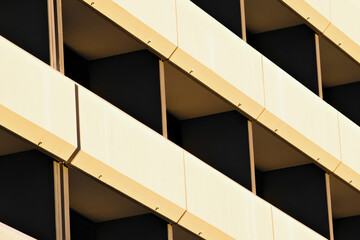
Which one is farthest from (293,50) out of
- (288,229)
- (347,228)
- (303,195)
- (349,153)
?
(288,229)

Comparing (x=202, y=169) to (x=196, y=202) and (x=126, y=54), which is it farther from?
(x=126, y=54)

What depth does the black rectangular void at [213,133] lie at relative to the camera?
1042 inches

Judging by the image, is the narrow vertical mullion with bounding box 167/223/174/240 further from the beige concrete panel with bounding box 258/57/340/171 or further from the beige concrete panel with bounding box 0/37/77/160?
the beige concrete panel with bounding box 258/57/340/171

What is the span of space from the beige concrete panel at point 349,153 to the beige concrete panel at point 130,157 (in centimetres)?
658

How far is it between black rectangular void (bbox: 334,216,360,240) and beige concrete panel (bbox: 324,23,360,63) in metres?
3.39

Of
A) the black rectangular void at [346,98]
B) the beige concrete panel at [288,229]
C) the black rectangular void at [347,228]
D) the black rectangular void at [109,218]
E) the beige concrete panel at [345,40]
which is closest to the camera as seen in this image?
the black rectangular void at [109,218]

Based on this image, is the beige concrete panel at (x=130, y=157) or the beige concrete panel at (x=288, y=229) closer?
the beige concrete panel at (x=130, y=157)

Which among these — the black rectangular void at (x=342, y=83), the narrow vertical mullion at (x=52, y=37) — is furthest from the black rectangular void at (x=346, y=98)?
the narrow vertical mullion at (x=52, y=37)

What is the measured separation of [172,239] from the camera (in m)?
23.6

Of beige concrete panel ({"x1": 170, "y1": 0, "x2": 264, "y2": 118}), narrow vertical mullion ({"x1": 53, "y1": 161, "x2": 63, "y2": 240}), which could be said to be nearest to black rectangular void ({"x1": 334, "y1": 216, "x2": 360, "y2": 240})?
beige concrete panel ({"x1": 170, "y1": 0, "x2": 264, "y2": 118})

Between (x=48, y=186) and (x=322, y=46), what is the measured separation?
11.3m

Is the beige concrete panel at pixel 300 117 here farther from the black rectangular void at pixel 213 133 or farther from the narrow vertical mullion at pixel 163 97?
the narrow vertical mullion at pixel 163 97

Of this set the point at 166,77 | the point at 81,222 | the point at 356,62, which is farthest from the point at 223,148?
the point at 356,62

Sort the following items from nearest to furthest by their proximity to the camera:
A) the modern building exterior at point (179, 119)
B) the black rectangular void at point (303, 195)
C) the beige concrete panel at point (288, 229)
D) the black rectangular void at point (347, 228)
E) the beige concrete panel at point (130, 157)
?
the modern building exterior at point (179, 119)
the beige concrete panel at point (130, 157)
the beige concrete panel at point (288, 229)
the black rectangular void at point (303, 195)
the black rectangular void at point (347, 228)
